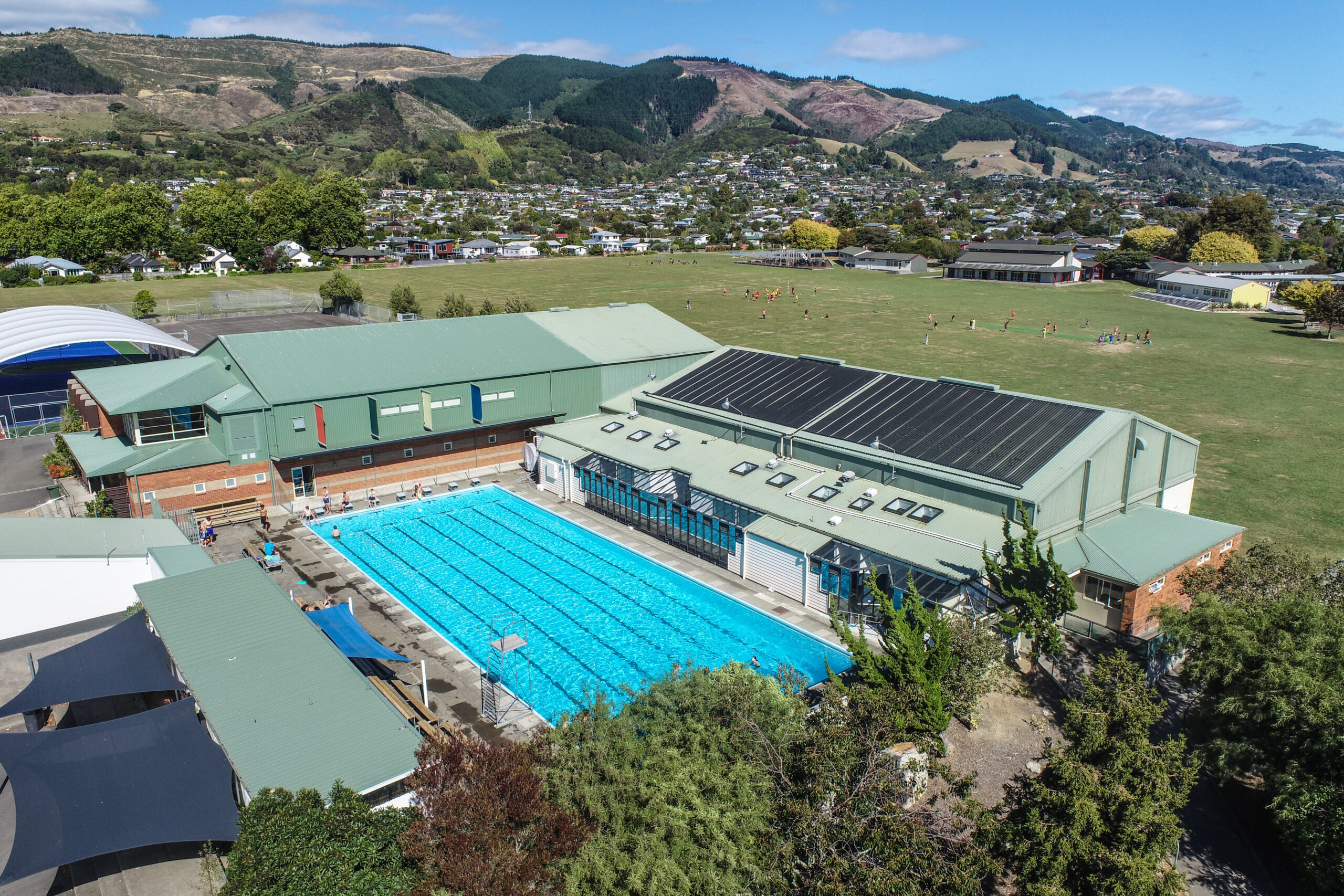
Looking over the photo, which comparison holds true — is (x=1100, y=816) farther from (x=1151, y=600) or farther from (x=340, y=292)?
(x=340, y=292)

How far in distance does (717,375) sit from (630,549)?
10.9 metres

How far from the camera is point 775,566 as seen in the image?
27469 mm

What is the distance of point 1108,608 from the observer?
24672 mm

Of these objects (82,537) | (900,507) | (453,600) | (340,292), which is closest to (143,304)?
(340,292)

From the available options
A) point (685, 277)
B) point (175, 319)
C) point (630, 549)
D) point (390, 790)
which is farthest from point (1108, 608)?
point (685, 277)

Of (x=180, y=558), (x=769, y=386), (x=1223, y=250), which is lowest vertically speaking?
(x=180, y=558)

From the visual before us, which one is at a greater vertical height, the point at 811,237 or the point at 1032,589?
the point at 811,237

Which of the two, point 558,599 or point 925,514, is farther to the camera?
point 558,599

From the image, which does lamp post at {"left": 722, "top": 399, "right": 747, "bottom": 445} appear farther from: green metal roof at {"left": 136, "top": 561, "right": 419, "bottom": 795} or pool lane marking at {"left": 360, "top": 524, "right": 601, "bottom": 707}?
green metal roof at {"left": 136, "top": 561, "right": 419, "bottom": 795}

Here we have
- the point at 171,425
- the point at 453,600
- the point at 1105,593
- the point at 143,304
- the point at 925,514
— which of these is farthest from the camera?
the point at 143,304

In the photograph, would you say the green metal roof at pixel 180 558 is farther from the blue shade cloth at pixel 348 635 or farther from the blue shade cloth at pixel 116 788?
the blue shade cloth at pixel 116 788

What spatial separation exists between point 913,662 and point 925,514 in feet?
32.1

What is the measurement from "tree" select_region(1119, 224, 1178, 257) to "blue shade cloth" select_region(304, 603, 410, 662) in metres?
129

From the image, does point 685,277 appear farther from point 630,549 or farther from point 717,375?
point 630,549
